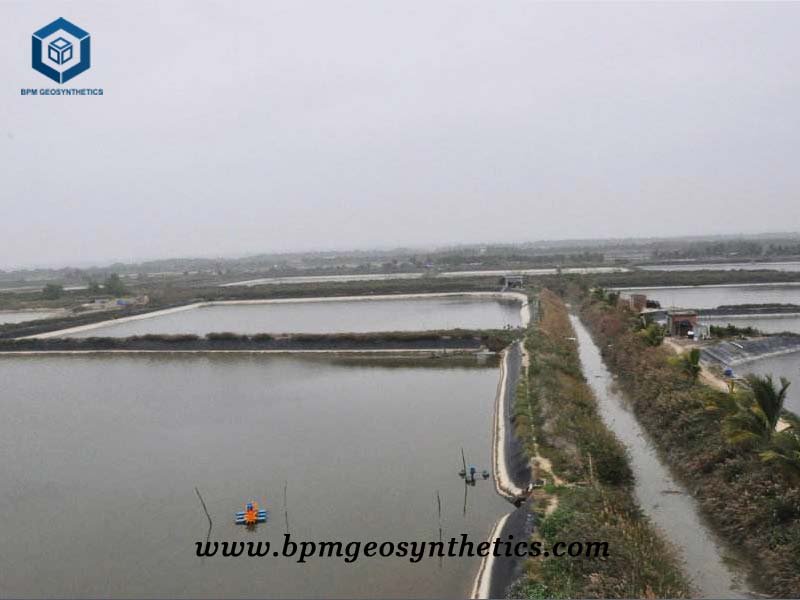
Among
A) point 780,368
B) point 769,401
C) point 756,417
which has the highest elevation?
point 769,401

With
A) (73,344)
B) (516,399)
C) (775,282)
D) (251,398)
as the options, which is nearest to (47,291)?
(73,344)

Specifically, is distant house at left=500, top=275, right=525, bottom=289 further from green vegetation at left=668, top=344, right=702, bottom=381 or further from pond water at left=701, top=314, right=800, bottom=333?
green vegetation at left=668, top=344, right=702, bottom=381

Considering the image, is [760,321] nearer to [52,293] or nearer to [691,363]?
[691,363]

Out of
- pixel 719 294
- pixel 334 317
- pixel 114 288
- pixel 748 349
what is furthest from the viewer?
pixel 114 288

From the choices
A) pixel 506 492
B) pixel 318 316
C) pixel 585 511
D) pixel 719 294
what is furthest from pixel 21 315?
pixel 719 294

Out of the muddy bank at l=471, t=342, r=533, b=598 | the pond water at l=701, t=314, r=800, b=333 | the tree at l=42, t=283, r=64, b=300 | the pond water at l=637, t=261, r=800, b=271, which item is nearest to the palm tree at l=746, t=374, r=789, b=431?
the muddy bank at l=471, t=342, r=533, b=598
